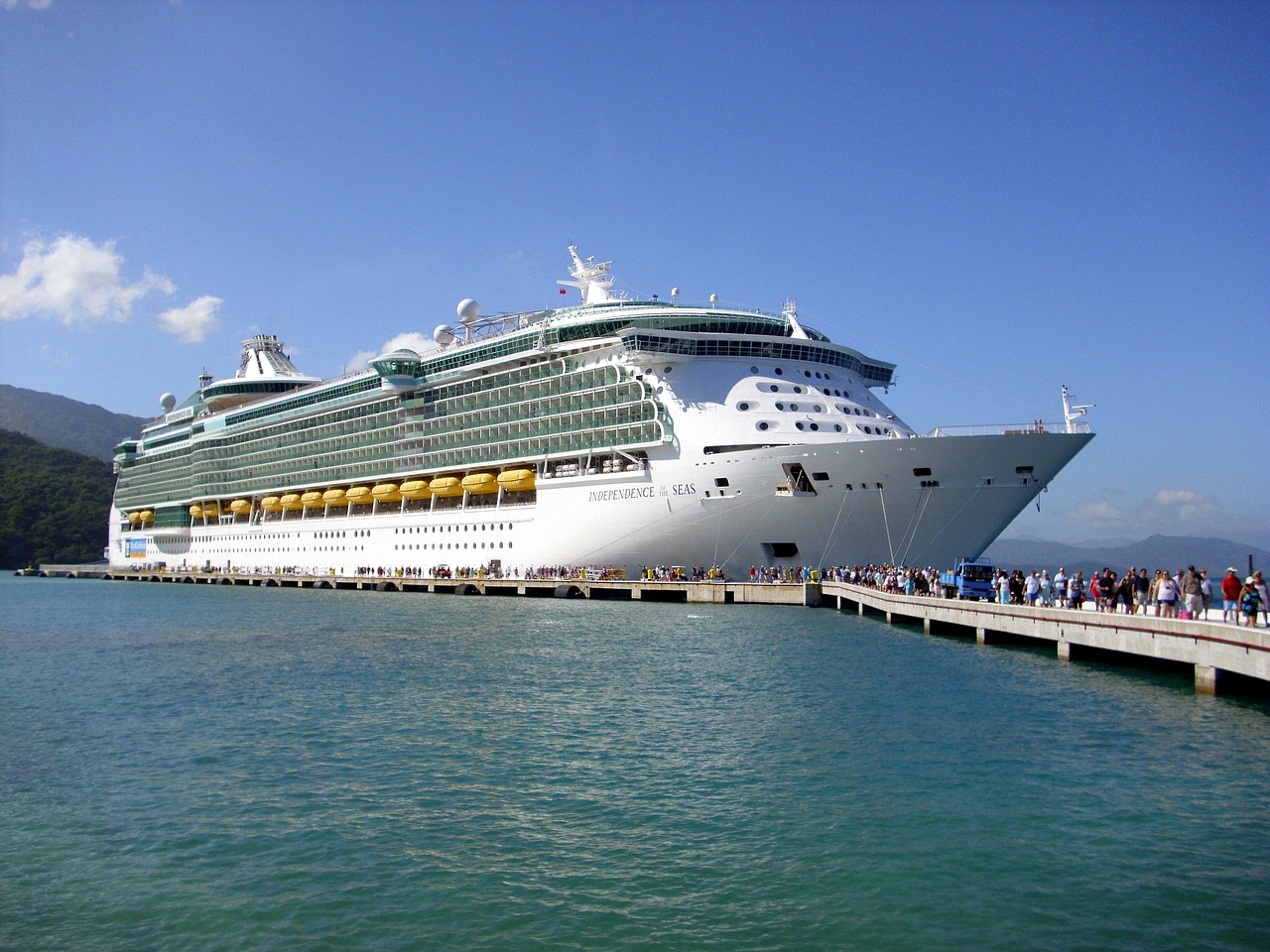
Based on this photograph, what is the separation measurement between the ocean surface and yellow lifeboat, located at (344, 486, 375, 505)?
1639 inches

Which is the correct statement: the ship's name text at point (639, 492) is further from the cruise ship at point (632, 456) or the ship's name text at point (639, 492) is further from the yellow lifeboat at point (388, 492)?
the yellow lifeboat at point (388, 492)

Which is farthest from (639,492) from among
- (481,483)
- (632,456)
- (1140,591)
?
(1140,591)

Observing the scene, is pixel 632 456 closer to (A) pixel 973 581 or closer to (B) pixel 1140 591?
(A) pixel 973 581

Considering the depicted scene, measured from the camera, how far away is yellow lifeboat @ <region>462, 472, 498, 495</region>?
172 ft

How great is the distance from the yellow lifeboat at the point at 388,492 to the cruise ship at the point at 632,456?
1.07 feet

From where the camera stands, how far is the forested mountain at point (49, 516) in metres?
131

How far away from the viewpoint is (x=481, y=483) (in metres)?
52.8

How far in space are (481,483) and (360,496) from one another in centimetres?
1606

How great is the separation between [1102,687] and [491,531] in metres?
36.4

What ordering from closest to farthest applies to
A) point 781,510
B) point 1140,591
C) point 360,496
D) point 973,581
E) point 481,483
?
point 1140,591
point 973,581
point 781,510
point 481,483
point 360,496

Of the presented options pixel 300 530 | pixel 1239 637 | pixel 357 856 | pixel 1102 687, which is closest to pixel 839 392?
pixel 1102 687

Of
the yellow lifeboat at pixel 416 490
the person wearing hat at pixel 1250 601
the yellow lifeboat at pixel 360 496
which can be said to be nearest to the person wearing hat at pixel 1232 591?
the person wearing hat at pixel 1250 601

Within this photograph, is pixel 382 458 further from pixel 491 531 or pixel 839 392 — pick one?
pixel 839 392

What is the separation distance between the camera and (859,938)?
8.57m
